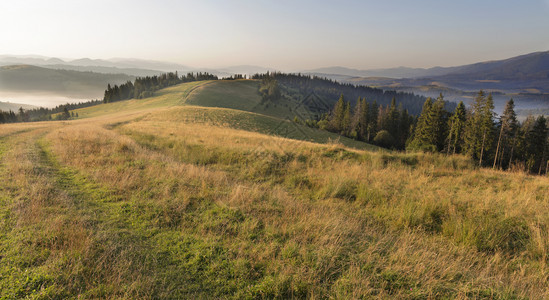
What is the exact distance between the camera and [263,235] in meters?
4.47

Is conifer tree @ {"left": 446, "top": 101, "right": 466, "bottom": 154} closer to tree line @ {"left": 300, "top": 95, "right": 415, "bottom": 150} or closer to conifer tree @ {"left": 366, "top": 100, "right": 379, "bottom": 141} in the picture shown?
tree line @ {"left": 300, "top": 95, "right": 415, "bottom": 150}

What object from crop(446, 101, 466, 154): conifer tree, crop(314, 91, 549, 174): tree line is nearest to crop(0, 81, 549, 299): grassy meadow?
crop(314, 91, 549, 174): tree line

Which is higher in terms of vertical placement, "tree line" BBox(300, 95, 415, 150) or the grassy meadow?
the grassy meadow

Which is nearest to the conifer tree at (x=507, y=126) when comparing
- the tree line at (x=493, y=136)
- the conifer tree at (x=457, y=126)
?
the tree line at (x=493, y=136)

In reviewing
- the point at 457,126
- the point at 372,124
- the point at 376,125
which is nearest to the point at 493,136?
the point at 457,126

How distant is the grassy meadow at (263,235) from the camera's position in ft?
10.5

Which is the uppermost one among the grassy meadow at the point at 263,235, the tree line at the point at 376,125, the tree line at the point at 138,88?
the tree line at the point at 138,88

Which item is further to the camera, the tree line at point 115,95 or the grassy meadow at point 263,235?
the tree line at point 115,95

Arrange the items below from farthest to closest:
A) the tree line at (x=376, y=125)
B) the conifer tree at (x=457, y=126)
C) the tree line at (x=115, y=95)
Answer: the tree line at (x=115, y=95), the tree line at (x=376, y=125), the conifer tree at (x=457, y=126)

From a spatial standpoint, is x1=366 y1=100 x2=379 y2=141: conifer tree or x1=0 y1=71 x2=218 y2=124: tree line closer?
x1=366 y1=100 x2=379 y2=141: conifer tree

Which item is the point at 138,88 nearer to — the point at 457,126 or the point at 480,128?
the point at 457,126

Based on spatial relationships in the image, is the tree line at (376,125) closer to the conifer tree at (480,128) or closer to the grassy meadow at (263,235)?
the conifer tree at (480,128)

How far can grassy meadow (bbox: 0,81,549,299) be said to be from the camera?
321cm

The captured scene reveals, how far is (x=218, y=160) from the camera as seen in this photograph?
1155cm
